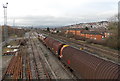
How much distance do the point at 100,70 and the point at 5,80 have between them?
10244mm

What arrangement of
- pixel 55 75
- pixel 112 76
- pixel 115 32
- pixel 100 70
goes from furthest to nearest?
pixel 115 32, pixel 55 75, pixel 100 70, pixel 112 76

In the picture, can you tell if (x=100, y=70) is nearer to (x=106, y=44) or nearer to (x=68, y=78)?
(x=68, y=78)

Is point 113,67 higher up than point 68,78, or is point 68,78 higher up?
point 113,67

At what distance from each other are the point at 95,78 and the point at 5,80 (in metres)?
9.81

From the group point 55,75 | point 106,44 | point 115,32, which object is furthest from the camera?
point 106,44

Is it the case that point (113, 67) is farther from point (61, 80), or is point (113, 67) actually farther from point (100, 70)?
point (61, 80)

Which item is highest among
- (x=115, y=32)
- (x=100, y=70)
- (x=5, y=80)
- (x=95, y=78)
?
A: (x=115, y=32)

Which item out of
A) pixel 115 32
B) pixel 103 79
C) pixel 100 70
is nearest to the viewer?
pixel 103 79

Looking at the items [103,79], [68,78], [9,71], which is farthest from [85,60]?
[9,71]

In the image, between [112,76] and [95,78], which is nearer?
[112,76]

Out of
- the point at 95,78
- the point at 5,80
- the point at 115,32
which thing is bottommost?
the point at 5,80

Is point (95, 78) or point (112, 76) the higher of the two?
point (112, 76)

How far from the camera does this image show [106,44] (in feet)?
102

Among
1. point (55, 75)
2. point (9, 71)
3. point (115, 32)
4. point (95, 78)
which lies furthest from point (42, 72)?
point (115, 32)
